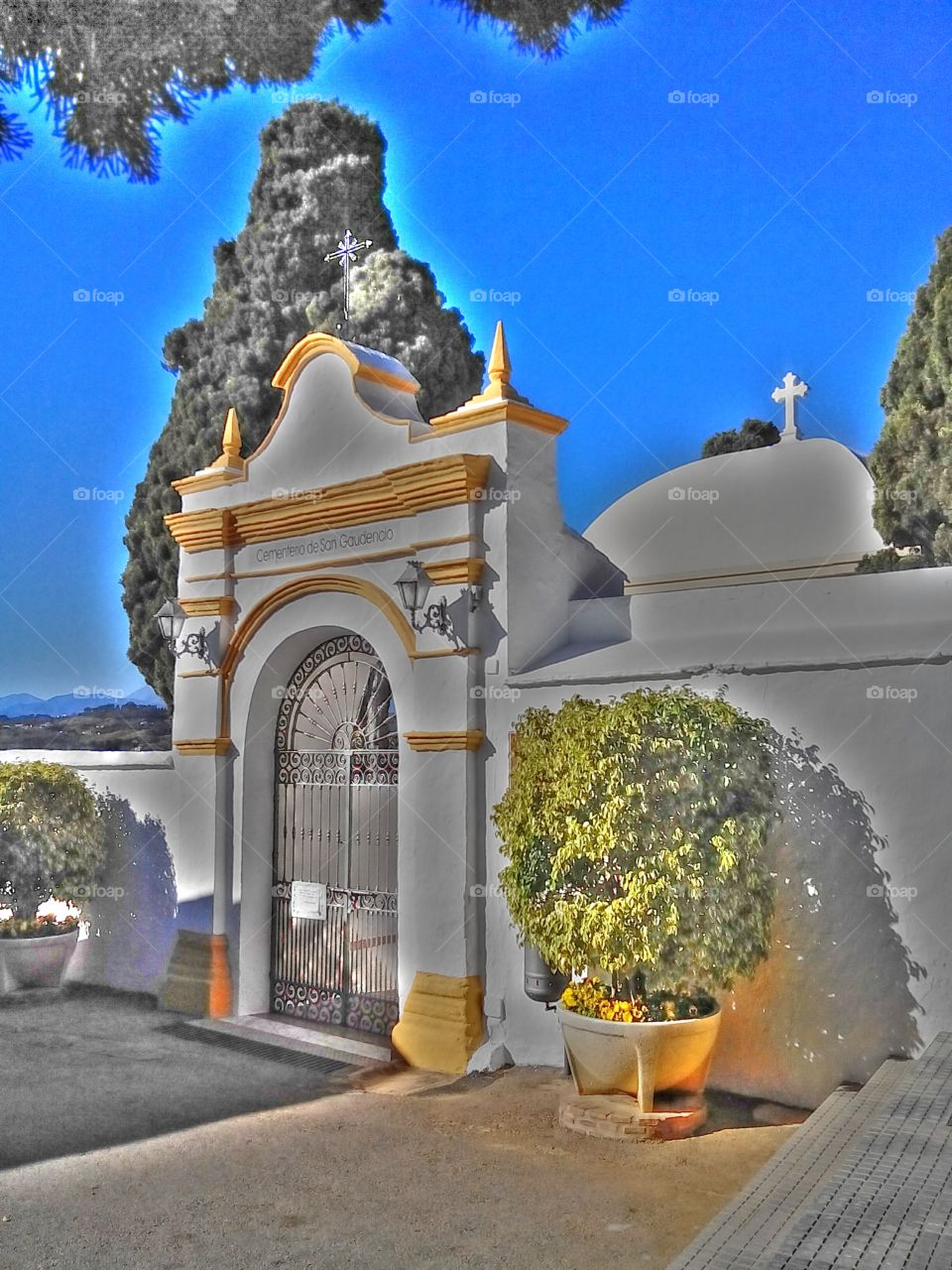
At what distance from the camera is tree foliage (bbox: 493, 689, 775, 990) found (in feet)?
21.4

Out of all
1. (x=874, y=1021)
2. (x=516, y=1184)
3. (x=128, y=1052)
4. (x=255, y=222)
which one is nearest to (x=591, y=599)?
(x=874, y=1021)

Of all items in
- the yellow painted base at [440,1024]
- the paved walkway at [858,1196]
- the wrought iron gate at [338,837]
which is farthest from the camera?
the wrought iron gate at [338,837]

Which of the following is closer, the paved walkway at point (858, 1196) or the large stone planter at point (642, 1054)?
the paved walkway at point (858, 1196)

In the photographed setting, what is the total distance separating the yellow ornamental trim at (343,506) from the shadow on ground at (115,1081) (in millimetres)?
4398

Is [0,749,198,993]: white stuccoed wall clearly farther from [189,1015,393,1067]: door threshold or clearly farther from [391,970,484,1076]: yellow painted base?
[391,970,484,1076]: yellow painted base

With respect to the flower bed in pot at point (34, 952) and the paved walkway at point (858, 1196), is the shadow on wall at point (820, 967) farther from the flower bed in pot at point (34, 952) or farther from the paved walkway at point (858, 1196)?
the flower bed in pot at point (34, 952)

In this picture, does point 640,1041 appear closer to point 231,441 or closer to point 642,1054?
point 642,1054

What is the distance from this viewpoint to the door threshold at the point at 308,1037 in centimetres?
872

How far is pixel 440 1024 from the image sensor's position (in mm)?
8258

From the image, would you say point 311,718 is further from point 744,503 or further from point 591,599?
point 744,503

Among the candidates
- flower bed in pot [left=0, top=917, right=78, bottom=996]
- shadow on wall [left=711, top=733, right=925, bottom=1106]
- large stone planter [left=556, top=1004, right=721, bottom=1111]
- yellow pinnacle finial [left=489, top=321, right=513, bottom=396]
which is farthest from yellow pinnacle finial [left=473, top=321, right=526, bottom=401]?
flower bed in pot [left=0, top=917, right=78, bottom=996]

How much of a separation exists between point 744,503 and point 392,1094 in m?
7.43

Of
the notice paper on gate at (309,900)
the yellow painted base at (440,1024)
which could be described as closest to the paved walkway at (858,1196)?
the yellow painted base at (440,1024)

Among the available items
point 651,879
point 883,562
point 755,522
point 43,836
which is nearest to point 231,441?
point 43,836
